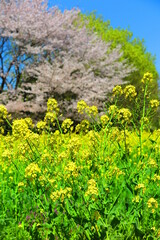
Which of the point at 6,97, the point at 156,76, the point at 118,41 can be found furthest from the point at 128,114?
the point at 156,76

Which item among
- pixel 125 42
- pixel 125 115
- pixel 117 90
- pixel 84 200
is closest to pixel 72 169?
pixel 84 200

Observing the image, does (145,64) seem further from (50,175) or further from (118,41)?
(50,175)

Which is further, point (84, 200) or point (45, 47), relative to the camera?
point (45, 47)

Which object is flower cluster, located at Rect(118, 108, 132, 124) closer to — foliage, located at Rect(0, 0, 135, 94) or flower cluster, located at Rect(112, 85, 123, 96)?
flower cluster, located at Rect(112, 85, 123, 96)

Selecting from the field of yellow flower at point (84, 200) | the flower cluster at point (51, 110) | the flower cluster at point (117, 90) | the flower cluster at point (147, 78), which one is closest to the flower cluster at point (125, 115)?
the field of yellow flower at point (84, 200)

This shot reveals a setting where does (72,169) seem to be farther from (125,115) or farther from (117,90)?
(117,90)

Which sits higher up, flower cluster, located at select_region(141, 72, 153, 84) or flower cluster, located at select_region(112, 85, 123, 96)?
flower cluster, located at select_region(141, 72, 153, 84)

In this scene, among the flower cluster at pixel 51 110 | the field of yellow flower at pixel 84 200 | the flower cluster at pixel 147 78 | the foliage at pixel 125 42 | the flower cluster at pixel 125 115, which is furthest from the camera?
the foliage at pixel 125 42

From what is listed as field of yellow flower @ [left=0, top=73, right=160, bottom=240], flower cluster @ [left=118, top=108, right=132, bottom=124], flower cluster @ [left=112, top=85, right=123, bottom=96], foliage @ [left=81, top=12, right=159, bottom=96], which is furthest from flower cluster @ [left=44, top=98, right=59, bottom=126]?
foliage @ [left=81, top=12, right=159, bottom=96]

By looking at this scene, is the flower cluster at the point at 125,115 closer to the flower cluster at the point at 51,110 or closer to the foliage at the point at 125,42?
the flower cluster at the point at 51,110

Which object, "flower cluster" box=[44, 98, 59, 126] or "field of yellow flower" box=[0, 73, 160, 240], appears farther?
"flower cluster" box=[44, 98, 59, 126]

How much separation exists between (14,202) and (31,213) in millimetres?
566

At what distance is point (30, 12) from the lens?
19.0m

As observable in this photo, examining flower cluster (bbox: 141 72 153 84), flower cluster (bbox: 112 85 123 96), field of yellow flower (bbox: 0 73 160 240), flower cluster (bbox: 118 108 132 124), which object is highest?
flower cluster (bbox: 141 72 153 84)
